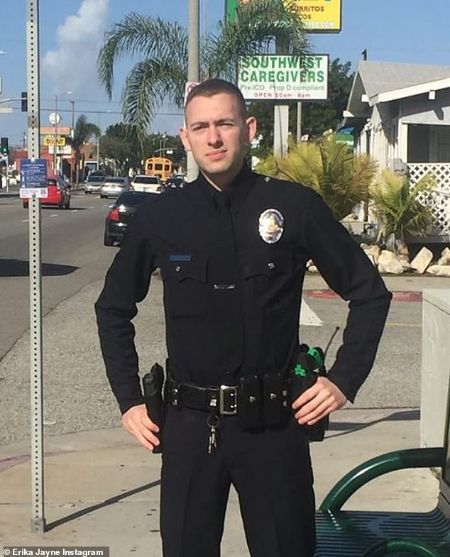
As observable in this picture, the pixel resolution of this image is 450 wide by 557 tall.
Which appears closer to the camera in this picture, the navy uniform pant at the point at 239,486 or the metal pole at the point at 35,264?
the navy uniform pant at the point at 239,486

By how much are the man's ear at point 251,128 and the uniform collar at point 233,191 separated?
104mm

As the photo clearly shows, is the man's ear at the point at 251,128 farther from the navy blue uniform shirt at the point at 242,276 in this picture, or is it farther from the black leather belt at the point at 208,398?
the black leather belt at the point at 208,398

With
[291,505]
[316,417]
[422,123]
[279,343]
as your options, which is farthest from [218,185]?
[422,123]

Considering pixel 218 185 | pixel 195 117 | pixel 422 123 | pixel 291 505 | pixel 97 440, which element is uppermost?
pixel 422 123

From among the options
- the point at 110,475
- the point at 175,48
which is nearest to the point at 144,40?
the point at 175,48

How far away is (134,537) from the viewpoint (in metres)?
4.61

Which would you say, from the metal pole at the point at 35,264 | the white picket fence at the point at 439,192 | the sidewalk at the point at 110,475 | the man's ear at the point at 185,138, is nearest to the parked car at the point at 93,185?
the white picket fence at the point at 439,192

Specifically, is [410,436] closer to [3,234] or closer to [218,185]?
[218,185]

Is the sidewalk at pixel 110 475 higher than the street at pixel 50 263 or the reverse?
the reverse

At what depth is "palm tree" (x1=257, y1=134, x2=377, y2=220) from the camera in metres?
17.5

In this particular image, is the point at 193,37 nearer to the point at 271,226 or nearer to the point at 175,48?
the point at 175,48

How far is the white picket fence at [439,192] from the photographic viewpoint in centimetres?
1941

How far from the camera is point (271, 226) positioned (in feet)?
8.95

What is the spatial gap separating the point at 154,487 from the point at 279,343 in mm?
2915
